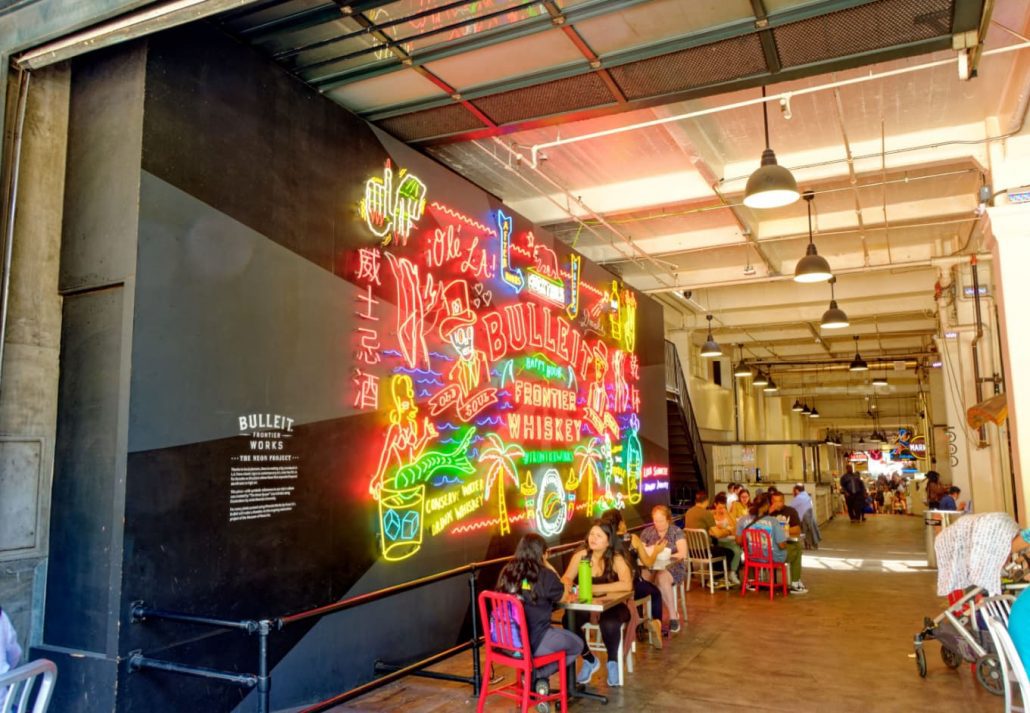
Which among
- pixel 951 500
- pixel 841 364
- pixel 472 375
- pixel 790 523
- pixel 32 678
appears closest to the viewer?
pixel 32 678

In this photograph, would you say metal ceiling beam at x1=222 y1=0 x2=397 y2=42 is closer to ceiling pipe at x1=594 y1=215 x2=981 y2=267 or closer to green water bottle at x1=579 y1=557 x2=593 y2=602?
green water bottle at x1=579 y1=557 x2=593 y2=602

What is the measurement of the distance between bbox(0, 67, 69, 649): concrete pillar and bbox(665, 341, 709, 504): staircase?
11734 mm

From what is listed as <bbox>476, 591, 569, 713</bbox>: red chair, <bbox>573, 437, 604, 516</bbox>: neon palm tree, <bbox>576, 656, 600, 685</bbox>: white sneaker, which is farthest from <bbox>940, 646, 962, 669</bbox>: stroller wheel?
<bbox>573, 437, 604, 516</bbox>: neon palm tree

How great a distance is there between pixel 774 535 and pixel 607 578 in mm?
4460

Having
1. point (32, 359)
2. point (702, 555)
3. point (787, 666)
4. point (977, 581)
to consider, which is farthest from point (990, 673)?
point (32, 359)

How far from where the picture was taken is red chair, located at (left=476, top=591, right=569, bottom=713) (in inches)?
181

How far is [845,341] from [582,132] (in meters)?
14.4

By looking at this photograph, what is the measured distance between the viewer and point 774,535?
31.2ft

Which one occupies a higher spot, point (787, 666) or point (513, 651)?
point (513, 651)

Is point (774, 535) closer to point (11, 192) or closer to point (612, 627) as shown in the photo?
point (612, 627)

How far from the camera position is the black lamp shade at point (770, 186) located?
604cm

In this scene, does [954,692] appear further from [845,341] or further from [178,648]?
[845,341]

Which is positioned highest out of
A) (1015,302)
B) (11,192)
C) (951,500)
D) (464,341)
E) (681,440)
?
(11,192)

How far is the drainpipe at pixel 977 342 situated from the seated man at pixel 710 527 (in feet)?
15.4
